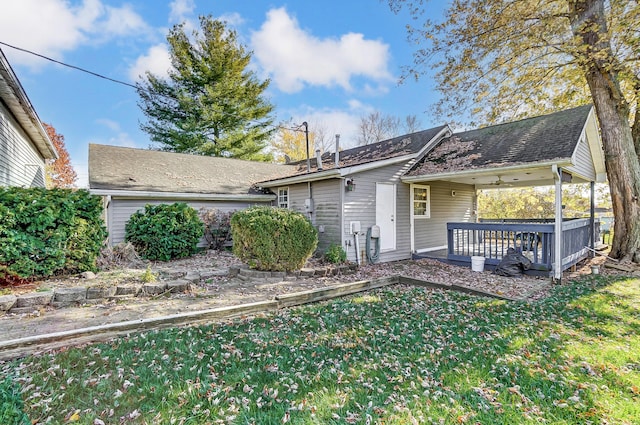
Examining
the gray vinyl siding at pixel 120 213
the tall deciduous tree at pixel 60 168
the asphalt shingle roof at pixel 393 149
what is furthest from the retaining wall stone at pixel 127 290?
the tall deciduous tree at pixel 60 168

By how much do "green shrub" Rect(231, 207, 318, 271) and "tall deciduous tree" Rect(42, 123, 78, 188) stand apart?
22.3m

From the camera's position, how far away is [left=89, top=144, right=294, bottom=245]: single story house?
8625 mm

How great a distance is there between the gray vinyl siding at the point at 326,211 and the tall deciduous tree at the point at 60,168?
21857 millimetres

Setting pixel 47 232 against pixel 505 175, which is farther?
pixel 505 175

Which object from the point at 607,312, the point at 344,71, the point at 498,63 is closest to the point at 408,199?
the point at 498,63

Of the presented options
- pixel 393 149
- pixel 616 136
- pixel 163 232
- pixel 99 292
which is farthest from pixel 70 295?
pixel 616 136

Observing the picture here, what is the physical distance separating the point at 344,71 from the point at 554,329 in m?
17.0

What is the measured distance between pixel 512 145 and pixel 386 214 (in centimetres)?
359

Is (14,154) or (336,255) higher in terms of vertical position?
(14,154)

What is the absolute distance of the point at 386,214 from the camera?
8.66m

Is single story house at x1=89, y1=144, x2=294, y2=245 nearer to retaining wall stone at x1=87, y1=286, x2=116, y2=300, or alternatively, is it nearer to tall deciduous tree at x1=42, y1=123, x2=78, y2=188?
→ retaining wall stone at x1=87, y1=286, x2=116, y2=300

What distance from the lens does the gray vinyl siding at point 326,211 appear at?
26.2ft

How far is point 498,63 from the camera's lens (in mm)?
8922

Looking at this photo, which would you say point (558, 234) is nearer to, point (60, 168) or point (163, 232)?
point (163, 232)
